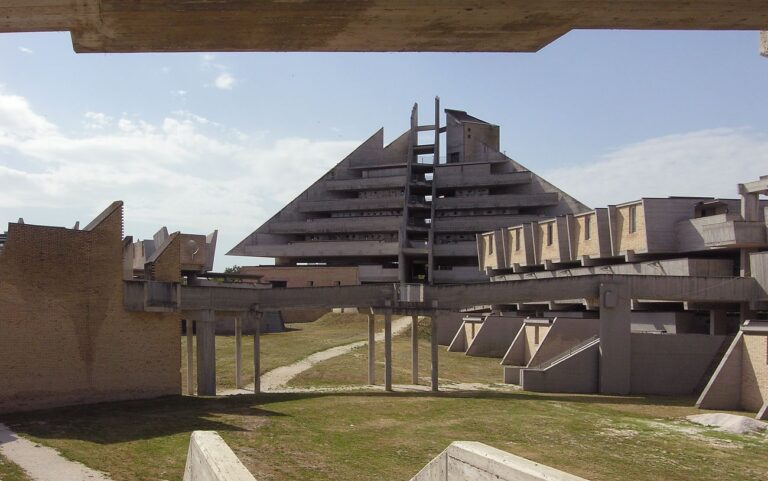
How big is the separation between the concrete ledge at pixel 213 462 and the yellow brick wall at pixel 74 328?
17.4 metres

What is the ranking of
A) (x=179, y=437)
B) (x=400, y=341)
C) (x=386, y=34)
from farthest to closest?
(x=400, y=341)
(x=179, y=437)
(x=386, y=34)

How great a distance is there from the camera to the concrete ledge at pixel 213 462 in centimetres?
640

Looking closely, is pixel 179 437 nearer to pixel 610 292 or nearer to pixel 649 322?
pixel 610 292

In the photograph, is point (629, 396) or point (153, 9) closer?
point (153, 9)

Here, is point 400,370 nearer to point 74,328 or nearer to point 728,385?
point 728,385

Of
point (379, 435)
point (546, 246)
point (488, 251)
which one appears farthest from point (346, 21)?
point (488, 251)

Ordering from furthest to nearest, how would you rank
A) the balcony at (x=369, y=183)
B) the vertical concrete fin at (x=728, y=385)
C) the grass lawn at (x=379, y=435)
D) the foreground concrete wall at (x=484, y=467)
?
the balcony at (x=369, y=183)
the vertical concrete fin at (x=728, y=385)
the grass lawn at (x=379, y=435)
the foreground concrete wall at (x=484, y=467)

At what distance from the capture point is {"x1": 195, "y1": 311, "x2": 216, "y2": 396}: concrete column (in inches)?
1147

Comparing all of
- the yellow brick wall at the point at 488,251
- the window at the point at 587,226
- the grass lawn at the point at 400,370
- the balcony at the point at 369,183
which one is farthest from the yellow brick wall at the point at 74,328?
the balcony at the point at 369,183

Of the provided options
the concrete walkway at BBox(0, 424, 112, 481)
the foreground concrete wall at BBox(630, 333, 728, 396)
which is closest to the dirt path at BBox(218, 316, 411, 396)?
the concrete walkway at BBox(0, 424, 112, 481)

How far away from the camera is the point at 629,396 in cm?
3303

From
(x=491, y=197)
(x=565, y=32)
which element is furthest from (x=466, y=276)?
(x=565, y=32)

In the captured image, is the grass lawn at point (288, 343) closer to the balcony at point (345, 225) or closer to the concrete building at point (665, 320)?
the concrete building at point (665, 320)

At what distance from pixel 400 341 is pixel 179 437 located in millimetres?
38018
